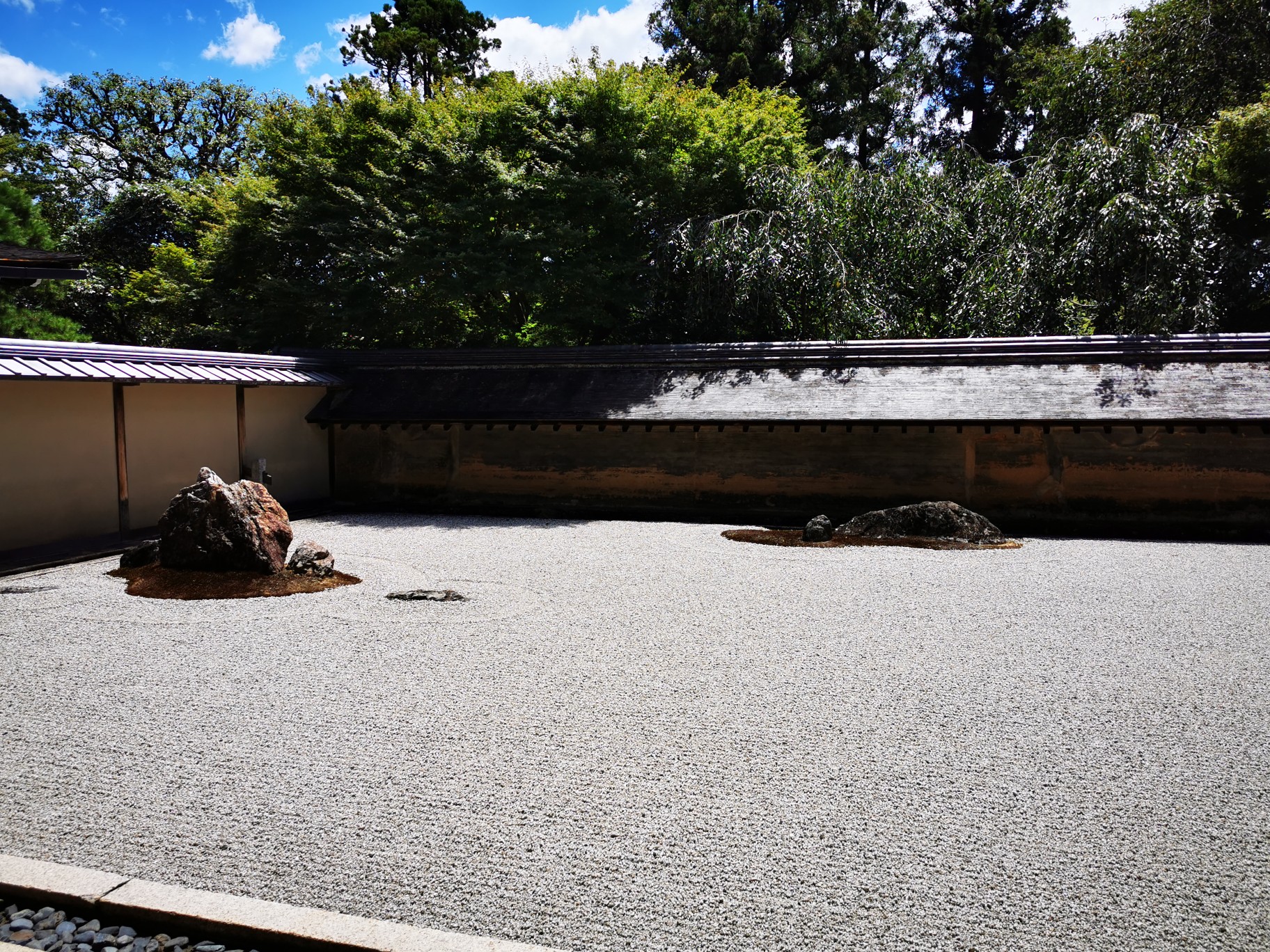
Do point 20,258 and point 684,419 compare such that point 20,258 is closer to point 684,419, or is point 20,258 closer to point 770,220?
point 684,419

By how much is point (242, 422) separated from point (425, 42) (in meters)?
18.7

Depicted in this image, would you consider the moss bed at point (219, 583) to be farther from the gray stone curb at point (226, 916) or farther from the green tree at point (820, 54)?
the green tree at point (820, 54)

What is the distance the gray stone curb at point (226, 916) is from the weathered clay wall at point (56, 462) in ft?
23.9

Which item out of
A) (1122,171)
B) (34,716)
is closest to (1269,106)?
(1122,171)

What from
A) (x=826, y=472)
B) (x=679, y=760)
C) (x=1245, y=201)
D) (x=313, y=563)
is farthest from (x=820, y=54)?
(x=679, y=760)

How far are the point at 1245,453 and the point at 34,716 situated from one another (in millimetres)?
11562

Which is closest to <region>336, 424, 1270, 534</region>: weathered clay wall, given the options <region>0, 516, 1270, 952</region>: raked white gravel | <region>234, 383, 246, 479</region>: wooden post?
<region>234, 383, 246, 479</region>: wooden post

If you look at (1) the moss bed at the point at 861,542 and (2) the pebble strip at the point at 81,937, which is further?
(1) the moss bed at the point at 861,542

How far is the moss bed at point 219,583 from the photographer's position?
6.84m

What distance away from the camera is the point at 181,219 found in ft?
77.3

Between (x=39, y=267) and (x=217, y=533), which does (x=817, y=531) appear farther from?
(x=39, y=267)

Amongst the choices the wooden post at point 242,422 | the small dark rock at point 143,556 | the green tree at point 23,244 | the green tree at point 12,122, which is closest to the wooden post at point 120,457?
the small dark rock at point 143,556

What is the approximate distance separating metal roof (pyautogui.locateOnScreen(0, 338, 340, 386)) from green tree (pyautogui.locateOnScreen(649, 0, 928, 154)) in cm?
1608

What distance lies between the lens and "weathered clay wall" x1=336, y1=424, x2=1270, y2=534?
970 centimetres
